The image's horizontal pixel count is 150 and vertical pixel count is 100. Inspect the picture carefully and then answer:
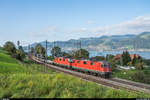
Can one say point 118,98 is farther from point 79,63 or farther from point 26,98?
point 79,63

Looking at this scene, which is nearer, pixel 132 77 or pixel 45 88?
pixel 45 88

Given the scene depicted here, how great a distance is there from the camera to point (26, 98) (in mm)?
8055

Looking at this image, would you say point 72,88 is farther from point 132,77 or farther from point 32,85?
point 132,77

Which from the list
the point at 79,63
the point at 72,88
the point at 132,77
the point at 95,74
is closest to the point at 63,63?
the point at 79,63

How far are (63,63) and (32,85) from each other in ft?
121

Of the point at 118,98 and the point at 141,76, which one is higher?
the point at 118,98

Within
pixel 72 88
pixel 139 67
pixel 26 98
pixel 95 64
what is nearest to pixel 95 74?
pixel 95 64

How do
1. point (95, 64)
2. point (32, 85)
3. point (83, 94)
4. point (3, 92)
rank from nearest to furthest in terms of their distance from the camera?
point (3, 92)
point (83, 94)
point (32, 85)
point (95, 64)

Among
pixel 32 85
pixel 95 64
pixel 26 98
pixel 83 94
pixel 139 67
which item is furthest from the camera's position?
pixel 139 67

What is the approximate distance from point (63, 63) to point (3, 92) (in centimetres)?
3838

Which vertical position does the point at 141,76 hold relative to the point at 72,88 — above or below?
below

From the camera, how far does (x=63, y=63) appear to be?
46906 millimetres

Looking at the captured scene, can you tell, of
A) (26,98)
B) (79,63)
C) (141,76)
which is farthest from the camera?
(141,76)

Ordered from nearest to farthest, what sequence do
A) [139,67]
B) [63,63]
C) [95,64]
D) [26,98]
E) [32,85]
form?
[26,98] < [32,85] < [95,64] < [63,63] < [139,67]
